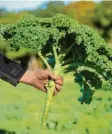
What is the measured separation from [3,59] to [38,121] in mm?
2953

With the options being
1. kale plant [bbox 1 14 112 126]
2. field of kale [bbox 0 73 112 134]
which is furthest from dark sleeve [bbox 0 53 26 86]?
field of kale [bbox 0 73 112 134]

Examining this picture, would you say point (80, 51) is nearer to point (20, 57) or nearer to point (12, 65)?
point (12, 65)

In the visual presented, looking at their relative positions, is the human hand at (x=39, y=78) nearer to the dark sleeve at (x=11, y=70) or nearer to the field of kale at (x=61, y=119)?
the dark sleeve at (x=11, y=70)

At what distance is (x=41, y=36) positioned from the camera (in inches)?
210

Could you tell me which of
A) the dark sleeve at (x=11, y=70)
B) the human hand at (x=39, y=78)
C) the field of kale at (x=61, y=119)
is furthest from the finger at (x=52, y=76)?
the field of kale at (x=61, y=119)

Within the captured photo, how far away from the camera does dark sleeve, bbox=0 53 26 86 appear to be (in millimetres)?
5227

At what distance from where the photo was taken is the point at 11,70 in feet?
17.3

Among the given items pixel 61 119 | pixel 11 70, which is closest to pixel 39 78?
pixel 11 70

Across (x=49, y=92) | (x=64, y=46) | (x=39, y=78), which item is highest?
(x=64, y=46)

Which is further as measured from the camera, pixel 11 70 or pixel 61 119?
pixel 61 119

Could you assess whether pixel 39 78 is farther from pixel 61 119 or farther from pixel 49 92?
pixel 61 119

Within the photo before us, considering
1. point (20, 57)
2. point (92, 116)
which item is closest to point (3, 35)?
point (92, 116)

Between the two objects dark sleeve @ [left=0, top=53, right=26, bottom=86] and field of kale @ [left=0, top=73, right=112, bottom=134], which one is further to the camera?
field of kale @ [left=0, top=73, right=112, bottom=134]

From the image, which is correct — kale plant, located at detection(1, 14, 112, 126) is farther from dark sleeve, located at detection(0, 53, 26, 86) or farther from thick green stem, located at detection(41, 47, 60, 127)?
dark sleeve, located at detection(0, 53, 26, 86)
